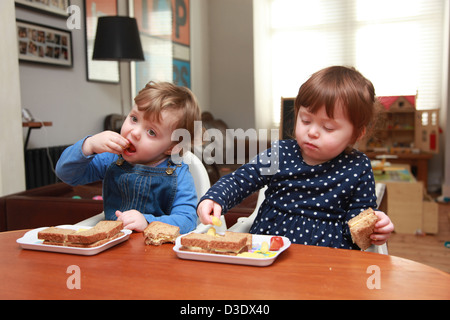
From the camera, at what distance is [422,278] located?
2.22 feet

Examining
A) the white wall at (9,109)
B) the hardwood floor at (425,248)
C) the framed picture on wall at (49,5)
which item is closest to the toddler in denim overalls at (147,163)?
the white wall at (9,109)

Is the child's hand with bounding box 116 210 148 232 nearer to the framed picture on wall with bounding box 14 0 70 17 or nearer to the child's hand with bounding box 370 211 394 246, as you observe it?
the child's hand with bounding box 370 211 394 246

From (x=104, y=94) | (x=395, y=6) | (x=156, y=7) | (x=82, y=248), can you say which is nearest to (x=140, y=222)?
(x=82, y=248)

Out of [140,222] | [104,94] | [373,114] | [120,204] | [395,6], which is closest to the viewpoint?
[140,222]

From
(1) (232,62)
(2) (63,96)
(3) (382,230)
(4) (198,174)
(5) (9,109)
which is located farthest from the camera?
Answer: (1) (232,62)

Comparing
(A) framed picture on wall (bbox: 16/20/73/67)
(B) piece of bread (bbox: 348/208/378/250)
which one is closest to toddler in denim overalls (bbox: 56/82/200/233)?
(B) piece of bread (bbox: 348/208/378/250)

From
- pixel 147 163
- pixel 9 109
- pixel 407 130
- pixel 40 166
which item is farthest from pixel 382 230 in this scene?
pixel 407 130

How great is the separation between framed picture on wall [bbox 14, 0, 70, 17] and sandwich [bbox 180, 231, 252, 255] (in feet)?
9.47

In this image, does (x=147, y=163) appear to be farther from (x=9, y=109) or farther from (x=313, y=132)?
(x=9, y=109)

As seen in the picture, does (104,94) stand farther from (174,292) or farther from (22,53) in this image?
(174,292)

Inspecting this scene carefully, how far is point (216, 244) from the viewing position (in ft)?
2.52

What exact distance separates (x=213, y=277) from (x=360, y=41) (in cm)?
575

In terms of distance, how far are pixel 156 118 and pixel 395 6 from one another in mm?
5403

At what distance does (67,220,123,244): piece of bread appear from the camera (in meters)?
0.81
